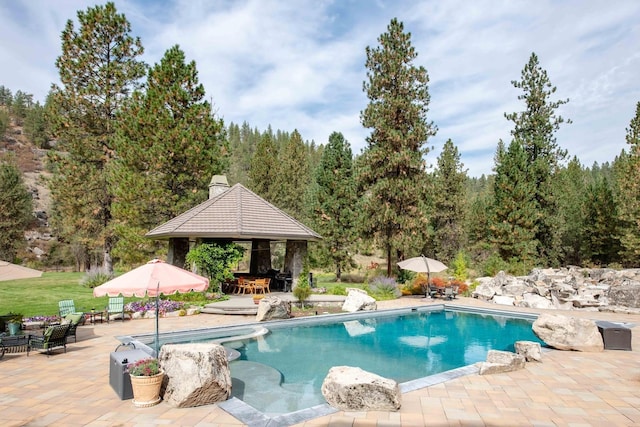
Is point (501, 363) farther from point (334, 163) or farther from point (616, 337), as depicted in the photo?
point (334, 163)

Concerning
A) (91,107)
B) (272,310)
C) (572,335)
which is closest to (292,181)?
(91,107)

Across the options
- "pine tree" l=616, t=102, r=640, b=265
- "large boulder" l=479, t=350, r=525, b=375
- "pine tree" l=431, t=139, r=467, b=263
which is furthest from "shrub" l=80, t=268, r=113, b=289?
"pine tree" l=616, t=102, r=640, b=265

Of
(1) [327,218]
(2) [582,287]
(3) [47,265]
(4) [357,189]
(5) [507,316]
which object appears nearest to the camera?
(5) [507,316]

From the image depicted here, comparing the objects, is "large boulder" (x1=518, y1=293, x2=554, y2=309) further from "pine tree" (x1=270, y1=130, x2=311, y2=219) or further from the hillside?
the hillside

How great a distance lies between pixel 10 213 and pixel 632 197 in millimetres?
48775

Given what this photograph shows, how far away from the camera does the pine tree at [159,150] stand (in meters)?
19.9

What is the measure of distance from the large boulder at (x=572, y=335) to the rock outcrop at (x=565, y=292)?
7.49 metres

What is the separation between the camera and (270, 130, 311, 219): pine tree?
3957cm

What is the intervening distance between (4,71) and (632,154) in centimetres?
4229

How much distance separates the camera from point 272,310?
40.3 ft

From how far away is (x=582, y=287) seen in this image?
17.3m

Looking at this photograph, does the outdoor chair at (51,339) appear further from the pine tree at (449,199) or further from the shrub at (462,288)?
the pine tree at (449,199)

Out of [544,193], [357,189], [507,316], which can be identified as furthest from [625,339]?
[544,193]

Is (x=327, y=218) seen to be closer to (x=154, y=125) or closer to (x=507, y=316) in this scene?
(x=154, y=125)
